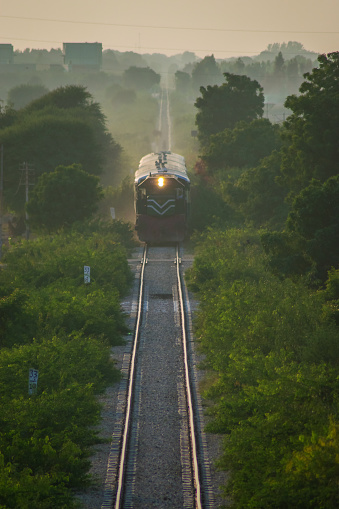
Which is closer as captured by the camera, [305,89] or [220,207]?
[305,89]

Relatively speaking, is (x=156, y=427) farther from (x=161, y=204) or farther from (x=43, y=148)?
(x=43, y=148)

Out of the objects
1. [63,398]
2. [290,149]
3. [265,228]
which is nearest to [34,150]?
[265,228]

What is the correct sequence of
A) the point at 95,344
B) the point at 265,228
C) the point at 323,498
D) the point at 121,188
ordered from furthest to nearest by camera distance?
the point at 121,188 < the point at 265,228 < the point at 95,344 < the point at 323,498

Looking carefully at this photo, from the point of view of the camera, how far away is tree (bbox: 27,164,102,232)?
125ft

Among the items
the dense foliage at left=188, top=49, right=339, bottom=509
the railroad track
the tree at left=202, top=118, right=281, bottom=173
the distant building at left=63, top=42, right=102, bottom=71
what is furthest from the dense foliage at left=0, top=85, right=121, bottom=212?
the distant building at left=63, top=42, right=102, bottom=71

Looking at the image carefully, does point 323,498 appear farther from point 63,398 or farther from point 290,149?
point 290,149

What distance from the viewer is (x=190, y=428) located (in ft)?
48.8

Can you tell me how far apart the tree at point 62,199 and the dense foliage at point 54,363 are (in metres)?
6.47

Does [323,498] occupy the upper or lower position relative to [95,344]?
lower

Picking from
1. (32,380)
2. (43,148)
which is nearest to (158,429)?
(32,380)

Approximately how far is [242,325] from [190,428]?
642 cm

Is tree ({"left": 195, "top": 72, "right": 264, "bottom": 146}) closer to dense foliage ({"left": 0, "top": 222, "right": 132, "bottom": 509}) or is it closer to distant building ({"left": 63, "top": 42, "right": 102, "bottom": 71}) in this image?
dense foliage ({"left": 0, "top": 222, "right": 132, "bottom": 509})

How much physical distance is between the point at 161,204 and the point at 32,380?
2024 centimetres

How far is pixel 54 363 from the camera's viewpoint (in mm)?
17953
